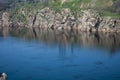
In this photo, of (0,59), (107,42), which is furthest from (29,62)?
(107,42)

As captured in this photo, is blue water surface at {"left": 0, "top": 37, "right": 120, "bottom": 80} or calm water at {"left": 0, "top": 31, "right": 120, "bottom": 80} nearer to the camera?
blue water surface at {"left": 0, "top": 37, "right": 120, "bottom": 80}

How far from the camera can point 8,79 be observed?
395 ft

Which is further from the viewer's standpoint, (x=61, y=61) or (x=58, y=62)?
(x=61, y=61)

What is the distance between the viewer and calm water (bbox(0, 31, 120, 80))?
12781 cm

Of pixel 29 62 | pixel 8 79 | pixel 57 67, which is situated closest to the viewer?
pixel 8 79

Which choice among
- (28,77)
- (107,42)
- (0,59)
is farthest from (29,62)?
(107,42)

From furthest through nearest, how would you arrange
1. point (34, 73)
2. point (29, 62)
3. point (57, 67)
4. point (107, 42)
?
point (107, 42) → point (29, 62) → point (57, 67) → point (34, 73)

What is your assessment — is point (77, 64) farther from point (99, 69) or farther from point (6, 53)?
point (6, 53)

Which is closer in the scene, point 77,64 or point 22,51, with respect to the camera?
point 77,64

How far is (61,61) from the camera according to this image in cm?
15300

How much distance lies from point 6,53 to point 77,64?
4237 centimetres

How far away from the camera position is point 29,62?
150m

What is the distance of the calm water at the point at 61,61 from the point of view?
128m

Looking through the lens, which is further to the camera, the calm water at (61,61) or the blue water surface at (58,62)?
the calm water at (61,61)
